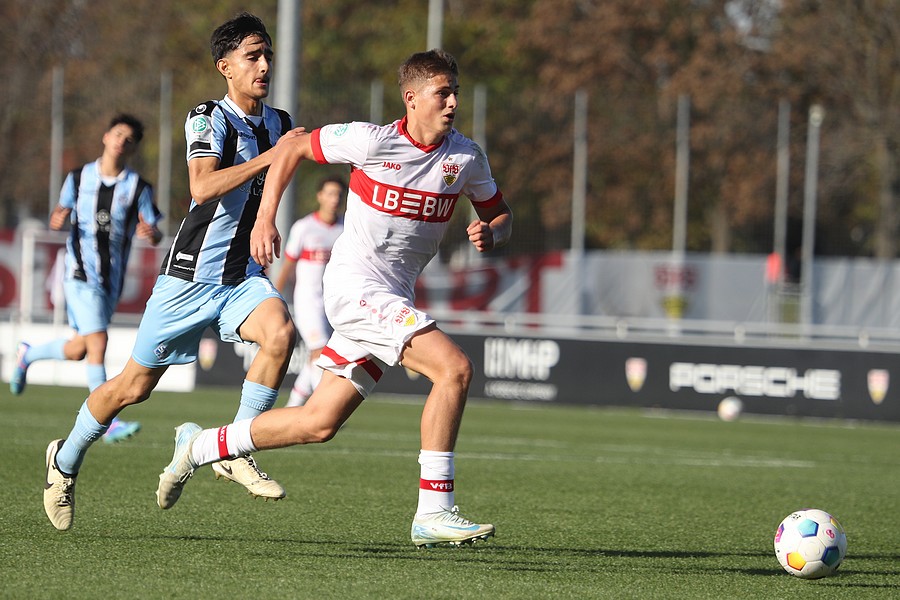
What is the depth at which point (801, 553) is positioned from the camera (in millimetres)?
6105

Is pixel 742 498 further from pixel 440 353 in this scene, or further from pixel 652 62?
pixel 652 62

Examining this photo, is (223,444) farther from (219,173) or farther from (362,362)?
(219,173)

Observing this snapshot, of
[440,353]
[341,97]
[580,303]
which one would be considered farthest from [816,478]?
[341,97]

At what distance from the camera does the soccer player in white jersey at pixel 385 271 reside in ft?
20.0

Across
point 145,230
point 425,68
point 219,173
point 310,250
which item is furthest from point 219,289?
point 310,250

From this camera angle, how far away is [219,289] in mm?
7004

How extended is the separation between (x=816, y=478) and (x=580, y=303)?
1371cm

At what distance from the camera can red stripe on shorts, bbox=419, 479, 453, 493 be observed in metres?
6.02

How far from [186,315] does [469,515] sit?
1.99 m

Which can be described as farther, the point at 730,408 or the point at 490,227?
the point at 730,408

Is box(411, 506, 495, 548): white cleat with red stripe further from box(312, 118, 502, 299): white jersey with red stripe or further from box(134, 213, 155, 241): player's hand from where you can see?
box(134, 213, 155, 241): player's hand

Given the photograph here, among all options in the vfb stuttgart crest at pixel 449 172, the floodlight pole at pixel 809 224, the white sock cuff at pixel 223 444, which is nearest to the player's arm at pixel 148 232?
the white sock cuff at pixel 223 444

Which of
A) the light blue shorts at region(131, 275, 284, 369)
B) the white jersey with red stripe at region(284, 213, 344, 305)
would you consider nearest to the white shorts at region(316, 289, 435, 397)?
the light blue shorts at region(131, 275, 284, 369)

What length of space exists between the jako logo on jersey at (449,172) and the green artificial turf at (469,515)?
169 cm
